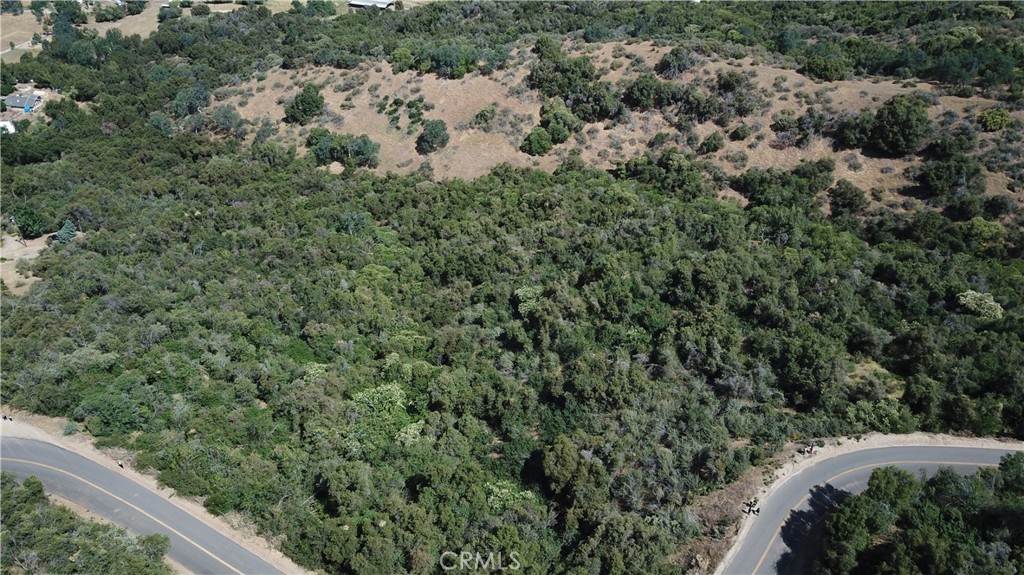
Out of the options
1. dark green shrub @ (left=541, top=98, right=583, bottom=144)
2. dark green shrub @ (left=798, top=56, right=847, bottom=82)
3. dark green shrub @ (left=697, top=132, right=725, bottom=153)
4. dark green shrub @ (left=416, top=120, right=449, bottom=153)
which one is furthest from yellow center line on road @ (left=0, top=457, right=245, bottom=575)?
dark green shrub @ (left=798, top=56, right=847, bottom=82)

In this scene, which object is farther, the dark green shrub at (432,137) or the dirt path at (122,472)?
the dark green shrub at (432,137)

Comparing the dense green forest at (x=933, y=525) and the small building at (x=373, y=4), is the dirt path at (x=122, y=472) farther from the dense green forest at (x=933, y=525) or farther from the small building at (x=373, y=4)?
the small building at (x=373, y=4)

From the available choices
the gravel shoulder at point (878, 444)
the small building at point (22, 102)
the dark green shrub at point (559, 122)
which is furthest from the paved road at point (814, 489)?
the small building at point (22, 102)

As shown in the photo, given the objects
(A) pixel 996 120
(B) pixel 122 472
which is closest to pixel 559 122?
(A) pixel 996 120

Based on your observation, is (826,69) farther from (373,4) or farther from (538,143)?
(373,4)

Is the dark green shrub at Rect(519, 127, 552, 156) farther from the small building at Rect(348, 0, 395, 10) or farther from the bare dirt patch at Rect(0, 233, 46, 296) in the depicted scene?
the small building at Rect(348, 0, 395, 10)

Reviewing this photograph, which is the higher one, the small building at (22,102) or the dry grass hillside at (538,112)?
the dry grass hillside at (538,112)

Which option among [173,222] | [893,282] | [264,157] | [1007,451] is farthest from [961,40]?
[173,222]
